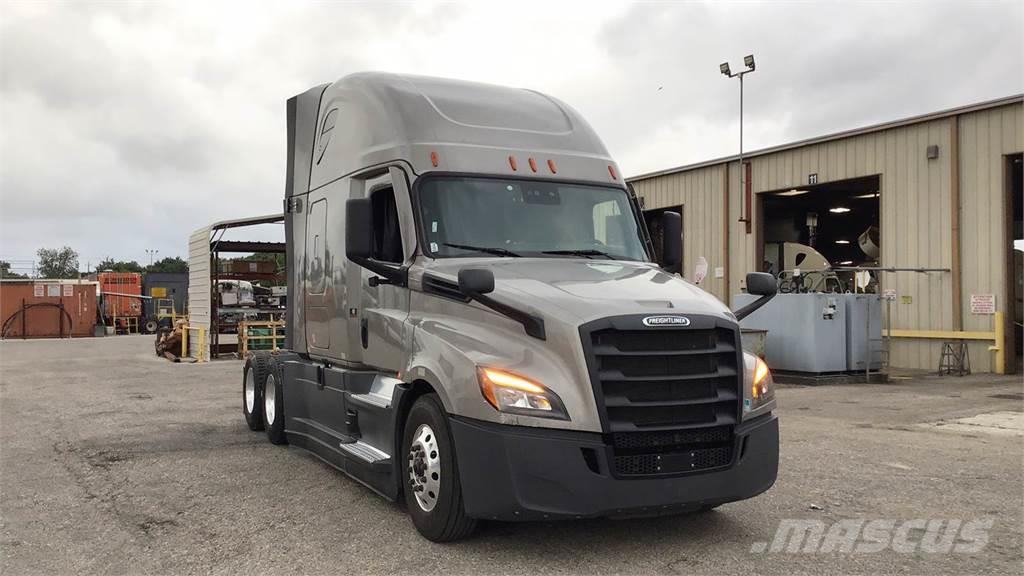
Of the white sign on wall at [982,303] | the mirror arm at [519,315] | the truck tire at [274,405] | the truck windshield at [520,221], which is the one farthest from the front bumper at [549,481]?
the white sign on wall at [982,303]

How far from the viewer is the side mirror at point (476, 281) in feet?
15.9

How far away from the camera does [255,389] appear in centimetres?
941

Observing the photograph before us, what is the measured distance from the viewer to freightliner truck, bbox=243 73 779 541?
452cm

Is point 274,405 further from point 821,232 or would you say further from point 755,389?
point 821,232

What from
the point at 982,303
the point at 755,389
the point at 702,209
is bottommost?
the point at 755,389

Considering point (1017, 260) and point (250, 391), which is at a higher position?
point (1017, 260)

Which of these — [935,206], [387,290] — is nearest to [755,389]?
[387,290]

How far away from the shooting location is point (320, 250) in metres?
7.54

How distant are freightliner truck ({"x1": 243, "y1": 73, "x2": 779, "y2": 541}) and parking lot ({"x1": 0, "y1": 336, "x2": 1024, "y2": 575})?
0.35 m

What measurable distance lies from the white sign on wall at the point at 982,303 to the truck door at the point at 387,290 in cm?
1564

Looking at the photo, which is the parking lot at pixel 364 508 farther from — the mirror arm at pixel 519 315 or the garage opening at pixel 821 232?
the garage opening at pixel 821 232

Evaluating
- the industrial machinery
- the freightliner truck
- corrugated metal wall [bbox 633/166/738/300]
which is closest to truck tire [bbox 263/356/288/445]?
the freightliner truck

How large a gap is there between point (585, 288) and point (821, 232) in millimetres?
28571

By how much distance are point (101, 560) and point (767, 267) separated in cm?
2131
